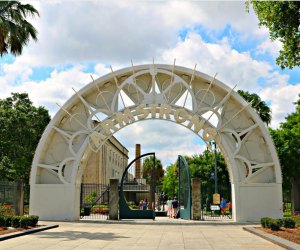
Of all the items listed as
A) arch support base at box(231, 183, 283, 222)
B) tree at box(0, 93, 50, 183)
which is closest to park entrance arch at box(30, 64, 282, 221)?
arch support base at box(231, 183, 283, 222)

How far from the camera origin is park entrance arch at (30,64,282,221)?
23.5 meters

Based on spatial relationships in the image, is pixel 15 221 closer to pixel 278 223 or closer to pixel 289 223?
pixel 278 223

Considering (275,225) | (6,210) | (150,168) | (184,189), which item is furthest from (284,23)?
(150,168)

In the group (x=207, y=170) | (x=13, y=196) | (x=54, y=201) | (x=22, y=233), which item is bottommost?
(x=22, y=233)

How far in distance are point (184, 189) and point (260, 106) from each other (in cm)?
1410

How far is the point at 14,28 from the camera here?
20000 mm

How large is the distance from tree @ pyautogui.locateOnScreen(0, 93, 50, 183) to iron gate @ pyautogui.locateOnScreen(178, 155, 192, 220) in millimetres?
19384

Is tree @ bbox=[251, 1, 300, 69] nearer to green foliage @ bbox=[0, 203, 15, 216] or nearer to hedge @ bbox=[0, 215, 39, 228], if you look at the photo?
hedge @ bbox=[0, 215, 39, 228]

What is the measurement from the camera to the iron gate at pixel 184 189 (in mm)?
25817

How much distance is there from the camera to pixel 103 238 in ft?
49.8

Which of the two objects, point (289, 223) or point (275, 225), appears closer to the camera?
point (275, 225)

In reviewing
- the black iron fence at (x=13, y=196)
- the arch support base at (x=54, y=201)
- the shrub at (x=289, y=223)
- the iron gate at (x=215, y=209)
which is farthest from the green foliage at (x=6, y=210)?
the shrub at (x=289, y=223)

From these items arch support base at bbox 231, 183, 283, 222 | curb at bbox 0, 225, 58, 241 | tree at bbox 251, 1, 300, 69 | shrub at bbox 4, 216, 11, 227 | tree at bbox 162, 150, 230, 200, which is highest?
tree at bbox 251, 1, 300, 69

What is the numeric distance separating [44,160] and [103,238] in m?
11.1
